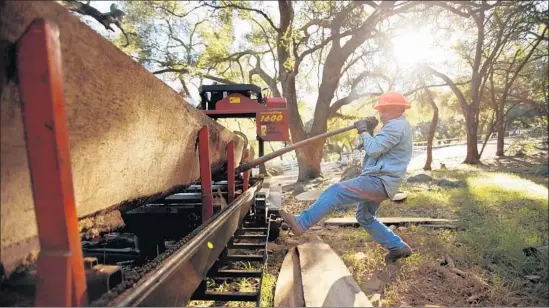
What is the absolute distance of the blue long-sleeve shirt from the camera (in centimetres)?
379

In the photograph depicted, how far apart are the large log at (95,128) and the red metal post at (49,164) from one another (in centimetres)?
7

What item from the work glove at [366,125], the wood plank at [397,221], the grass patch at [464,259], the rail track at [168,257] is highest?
the work glove at [366,125]

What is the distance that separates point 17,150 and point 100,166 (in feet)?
1.43

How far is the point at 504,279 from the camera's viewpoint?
3506 mm

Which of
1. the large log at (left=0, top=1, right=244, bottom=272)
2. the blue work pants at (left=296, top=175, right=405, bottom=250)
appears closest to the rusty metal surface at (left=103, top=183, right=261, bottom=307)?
the large log at (left=0, top=1, right=244, bottom=272)

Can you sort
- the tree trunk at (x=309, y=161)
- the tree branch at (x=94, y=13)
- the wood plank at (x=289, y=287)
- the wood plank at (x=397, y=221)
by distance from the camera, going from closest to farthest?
1. the wood plank at (x=289, y=287)
2. the wood plank at (x=397, y=221)
3. the tree branch at (x=94, y=13)
4. the tree trunk at (x=309, y=161)

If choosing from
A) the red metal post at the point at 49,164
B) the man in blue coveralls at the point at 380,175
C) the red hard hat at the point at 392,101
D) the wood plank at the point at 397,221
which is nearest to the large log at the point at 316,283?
the man in blue coveralls at the point at 380,175

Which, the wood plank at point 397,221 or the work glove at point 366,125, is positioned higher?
the work glove at point 366,125

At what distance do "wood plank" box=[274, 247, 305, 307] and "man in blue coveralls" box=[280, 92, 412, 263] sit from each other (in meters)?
0.37

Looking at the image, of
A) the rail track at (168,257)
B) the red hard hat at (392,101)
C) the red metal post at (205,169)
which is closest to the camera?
the rail track at (168,257)

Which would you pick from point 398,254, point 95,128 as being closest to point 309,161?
point 398,254

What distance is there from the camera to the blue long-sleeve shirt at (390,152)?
3785 millimetres

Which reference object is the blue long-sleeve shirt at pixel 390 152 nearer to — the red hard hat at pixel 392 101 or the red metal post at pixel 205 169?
the red hard hat at pixel 392 101

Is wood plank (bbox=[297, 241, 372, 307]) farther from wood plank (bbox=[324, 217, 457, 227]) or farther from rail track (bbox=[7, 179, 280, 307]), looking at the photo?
wood plank (bbox=[324, 217, 457, 227])
